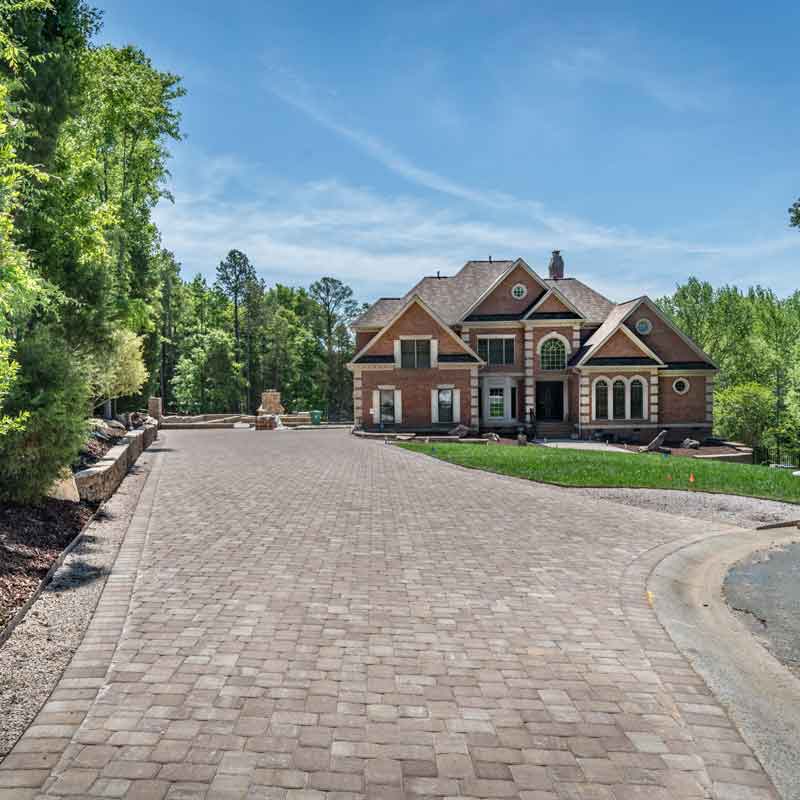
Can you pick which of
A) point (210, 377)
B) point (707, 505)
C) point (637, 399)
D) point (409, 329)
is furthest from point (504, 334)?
point (210, 377)

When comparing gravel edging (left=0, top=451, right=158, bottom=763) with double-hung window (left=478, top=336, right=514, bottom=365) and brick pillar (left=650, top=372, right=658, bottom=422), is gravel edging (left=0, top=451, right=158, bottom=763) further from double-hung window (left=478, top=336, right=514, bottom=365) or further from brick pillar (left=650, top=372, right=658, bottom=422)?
brick pillar (left=650, top=372, right=658, bottom=422)

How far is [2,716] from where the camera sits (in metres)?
4.09

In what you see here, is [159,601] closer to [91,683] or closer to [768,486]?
[91,683]

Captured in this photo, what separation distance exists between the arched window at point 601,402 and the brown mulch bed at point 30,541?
28.9 metres

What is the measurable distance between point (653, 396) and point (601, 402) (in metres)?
2.92

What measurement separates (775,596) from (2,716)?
25.7 feet

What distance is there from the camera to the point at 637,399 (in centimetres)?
3462

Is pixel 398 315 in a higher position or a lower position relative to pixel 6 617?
higher

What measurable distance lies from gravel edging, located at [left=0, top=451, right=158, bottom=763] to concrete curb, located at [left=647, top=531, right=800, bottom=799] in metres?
4.82

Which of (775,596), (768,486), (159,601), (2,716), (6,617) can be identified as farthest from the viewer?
(768,486)

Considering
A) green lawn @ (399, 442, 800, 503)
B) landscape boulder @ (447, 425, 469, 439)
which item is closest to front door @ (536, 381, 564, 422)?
landscape boulder @ (447, 425, 469, 439)

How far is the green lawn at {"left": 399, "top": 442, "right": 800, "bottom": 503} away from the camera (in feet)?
47.3

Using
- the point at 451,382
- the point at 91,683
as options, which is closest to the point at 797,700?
the point at 91,683

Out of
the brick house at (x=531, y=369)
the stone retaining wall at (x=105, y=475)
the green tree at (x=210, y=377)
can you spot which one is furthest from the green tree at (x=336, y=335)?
the stone retaining wall at (x=105, y=475)
